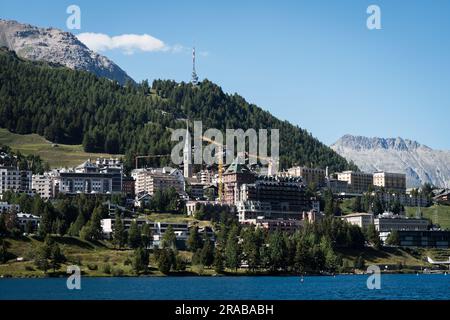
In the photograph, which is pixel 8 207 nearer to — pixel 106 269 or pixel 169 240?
pixel 169 240

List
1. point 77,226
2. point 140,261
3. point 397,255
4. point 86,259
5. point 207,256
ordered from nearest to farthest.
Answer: point 140,261 < point 86,259 < point 207,256 < point 77,226 < point 397,255

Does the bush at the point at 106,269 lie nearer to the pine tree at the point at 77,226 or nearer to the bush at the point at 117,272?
the bush at the point at 117,272

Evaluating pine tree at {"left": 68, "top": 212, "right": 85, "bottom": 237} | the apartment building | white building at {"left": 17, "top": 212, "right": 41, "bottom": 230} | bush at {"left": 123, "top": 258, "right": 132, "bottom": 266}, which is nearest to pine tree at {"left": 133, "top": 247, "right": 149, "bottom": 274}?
bush at {"left": 123, "top": 258, "right": 132, "bottom": 266}

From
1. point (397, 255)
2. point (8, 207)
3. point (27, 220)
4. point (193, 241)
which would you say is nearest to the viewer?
point (193, 241)

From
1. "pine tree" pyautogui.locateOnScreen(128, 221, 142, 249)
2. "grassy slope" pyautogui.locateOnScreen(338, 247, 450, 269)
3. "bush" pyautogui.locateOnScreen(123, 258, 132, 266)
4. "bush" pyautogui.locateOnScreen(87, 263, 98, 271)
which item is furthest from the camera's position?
"grassy slope" pyautogui.locateOnScreen(338, 247, 450, 269)

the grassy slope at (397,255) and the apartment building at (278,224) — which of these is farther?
the apartment building at (278,224)

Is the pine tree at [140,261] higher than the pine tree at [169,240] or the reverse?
the reverse

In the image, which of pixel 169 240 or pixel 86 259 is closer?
pixel 86 259

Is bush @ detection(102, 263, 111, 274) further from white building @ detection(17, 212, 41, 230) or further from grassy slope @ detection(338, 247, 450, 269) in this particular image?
grassy slope @ detection(338, 247, 450, 269)

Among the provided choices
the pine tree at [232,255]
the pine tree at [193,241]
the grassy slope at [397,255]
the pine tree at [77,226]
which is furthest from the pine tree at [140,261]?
the grassy slope at [397,255]

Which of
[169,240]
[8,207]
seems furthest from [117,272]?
[8,207]

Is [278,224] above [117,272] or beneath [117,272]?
above
